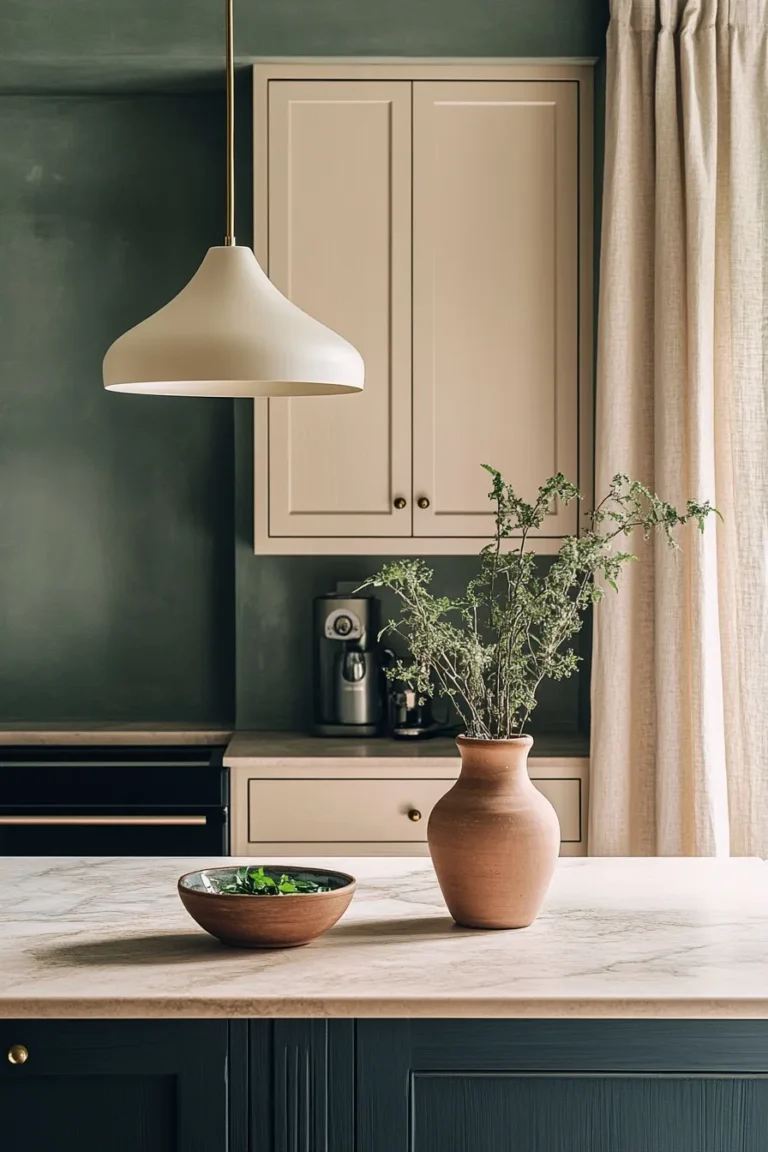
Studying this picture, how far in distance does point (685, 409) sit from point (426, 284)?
731mm

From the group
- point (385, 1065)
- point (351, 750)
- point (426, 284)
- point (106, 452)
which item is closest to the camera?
point (385, 1065)

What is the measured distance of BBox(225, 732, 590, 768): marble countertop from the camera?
313 cm

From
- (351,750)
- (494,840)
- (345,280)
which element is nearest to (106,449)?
(345,280)

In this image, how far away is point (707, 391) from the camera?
10.2ft

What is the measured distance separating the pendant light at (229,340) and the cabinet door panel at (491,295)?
1.67m

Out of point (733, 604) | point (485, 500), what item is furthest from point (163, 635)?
point (733, 604)

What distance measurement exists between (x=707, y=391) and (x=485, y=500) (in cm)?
63

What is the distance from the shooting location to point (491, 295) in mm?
3338

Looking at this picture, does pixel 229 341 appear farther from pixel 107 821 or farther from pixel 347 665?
pixel 347 665

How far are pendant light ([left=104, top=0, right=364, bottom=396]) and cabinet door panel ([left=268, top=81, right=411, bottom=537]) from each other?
1.63m

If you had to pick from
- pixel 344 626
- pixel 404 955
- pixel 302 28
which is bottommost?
pixel 404 955

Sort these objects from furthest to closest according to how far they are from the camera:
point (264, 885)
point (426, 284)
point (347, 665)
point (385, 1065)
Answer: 1. point (347, 665)
2. point (426, 284)
3. point (264, 885)
4. point (385, 1065)

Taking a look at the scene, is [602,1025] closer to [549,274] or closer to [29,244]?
[549,274]

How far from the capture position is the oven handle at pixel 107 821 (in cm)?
310
